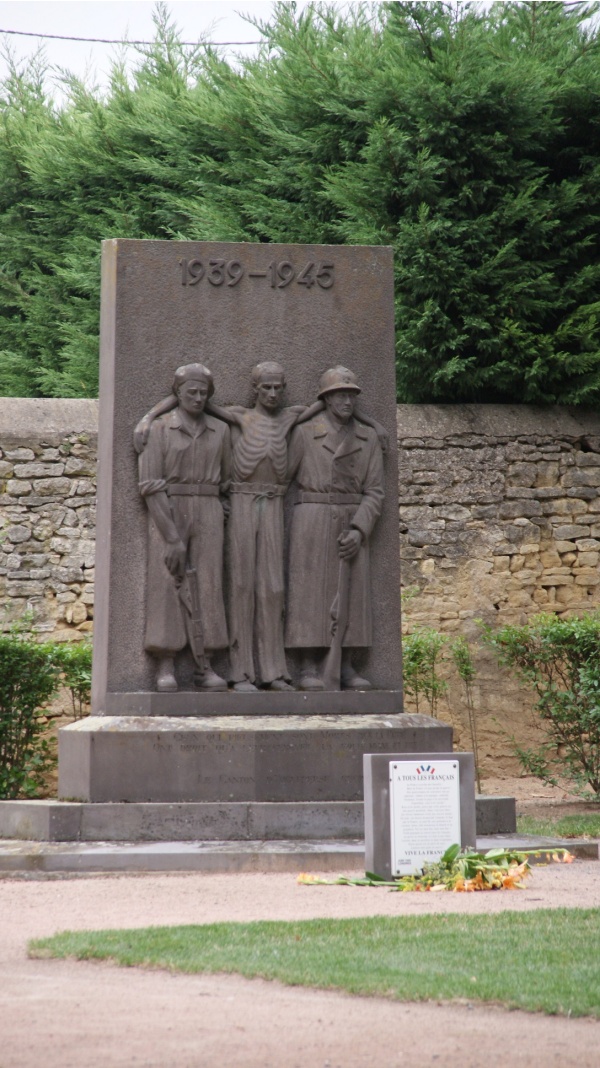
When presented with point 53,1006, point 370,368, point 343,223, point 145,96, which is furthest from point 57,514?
point 53,1006

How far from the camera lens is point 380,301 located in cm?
855

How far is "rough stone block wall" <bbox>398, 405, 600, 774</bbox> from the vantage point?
1303 centimetres

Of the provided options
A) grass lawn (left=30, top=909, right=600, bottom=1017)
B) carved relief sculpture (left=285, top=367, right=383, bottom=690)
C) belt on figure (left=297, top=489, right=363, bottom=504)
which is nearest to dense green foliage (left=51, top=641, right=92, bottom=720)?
carved relief sculpture (left=285, top=367, right=383, bottom=690)

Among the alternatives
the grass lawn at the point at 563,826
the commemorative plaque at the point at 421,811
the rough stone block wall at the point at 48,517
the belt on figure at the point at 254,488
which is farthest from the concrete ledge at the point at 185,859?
the rough stone block wall at the point at 48,517

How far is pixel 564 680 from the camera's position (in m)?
11.3

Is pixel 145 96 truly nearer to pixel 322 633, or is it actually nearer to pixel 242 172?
pixel 242 172

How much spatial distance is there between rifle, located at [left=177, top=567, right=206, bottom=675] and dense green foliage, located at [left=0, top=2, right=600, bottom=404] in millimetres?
5815

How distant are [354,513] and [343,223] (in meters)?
6.24

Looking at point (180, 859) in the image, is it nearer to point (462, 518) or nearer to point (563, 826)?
point (563, 826)

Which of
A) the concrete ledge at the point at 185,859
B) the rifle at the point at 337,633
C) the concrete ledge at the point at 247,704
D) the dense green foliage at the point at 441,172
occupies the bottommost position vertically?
the concrete ledge at the point at 185,859

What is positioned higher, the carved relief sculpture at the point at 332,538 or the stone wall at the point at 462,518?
the stone wall at the point at 462,518

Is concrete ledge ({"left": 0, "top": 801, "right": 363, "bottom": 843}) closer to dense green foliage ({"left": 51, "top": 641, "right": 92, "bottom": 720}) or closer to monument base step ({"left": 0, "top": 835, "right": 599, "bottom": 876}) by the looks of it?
monument base step ({"left": 0, "top": 835, "right": 599, "bottom": 876})

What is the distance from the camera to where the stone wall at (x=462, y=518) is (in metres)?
12.5

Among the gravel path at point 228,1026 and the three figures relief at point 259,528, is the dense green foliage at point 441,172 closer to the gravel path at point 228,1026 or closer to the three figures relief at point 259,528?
the three figures relief at point 259,528
